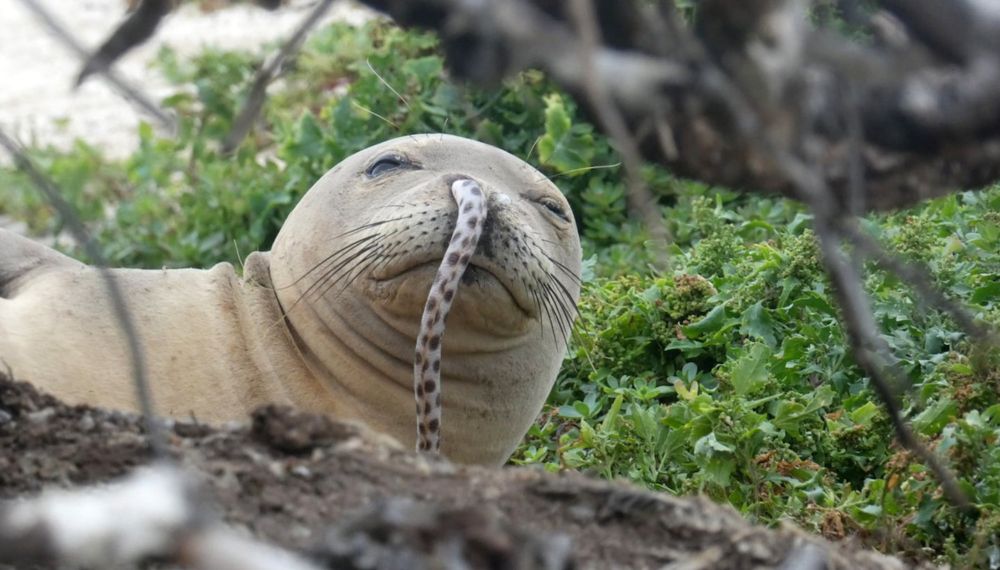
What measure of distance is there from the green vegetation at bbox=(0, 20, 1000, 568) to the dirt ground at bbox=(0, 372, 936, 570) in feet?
1.71

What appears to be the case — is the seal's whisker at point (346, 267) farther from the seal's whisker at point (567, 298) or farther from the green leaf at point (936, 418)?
the green leaf at point (936, 418)

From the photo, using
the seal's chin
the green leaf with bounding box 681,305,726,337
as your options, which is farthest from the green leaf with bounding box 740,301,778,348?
the seal's chin

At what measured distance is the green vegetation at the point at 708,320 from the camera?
13.7 feet

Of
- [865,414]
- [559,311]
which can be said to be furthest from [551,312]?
[865,414]

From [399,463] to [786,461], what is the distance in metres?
2.13

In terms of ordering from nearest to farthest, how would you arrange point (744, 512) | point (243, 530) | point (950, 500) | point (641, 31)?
point (641, 31) → point (243, 530) → point (950, 500) → point (744, 512)

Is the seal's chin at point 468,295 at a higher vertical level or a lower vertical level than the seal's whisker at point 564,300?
lower

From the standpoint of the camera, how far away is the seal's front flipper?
16.3 feet

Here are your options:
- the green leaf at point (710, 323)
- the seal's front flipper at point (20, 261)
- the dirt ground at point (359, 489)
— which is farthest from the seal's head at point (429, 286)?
the dirt ground at point (359, 489)

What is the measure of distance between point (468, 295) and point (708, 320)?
1.33 meters

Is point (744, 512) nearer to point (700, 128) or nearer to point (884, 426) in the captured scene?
point (884, 426)

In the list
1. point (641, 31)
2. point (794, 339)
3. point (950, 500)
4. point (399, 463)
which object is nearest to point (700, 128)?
point (641, 31)

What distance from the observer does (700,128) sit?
2186mm

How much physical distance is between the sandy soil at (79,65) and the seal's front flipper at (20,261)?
450cm
